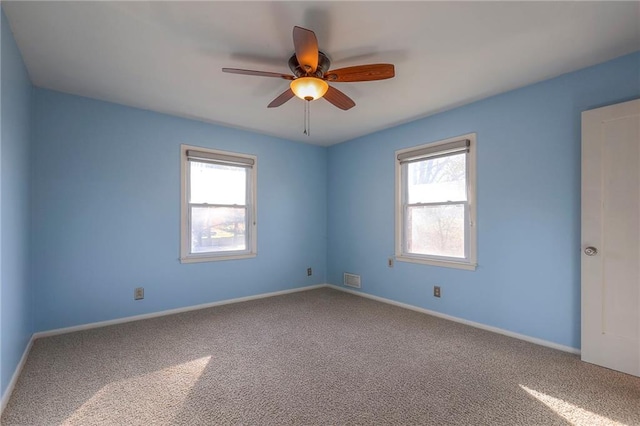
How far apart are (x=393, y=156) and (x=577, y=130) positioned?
194cm

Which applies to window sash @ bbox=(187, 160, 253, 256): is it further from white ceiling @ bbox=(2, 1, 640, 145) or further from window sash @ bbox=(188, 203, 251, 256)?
white ceiling @ bbox=(2, 1, 640, 145)

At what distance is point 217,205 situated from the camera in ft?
13.3

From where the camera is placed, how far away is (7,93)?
198 cm

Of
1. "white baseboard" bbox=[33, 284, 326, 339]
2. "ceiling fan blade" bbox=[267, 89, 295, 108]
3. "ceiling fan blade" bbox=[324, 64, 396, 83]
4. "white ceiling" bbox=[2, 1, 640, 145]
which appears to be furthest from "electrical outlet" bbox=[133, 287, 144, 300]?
"ceiling fan blade" bbox=[324, 64, 396, 83]

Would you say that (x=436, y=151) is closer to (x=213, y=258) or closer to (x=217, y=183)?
(x=217, y=183)

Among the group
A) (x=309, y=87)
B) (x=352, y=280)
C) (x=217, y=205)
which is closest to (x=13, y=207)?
(x=217, y=205)

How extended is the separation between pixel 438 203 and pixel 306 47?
2.48 m

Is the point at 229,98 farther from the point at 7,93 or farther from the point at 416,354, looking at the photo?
the point at 416,354

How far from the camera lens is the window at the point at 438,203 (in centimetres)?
334

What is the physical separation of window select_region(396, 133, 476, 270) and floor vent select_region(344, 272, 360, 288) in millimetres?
843

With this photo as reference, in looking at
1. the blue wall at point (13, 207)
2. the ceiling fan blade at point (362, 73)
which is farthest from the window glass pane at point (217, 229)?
the ceiling fan blade at point (362, 73)

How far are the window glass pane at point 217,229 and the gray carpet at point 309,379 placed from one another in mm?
1091

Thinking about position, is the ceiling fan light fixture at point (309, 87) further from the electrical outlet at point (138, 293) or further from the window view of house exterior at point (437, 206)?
the electrical outlet at point (138, 293)

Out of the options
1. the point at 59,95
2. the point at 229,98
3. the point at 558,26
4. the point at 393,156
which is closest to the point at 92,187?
the point at 59,95
